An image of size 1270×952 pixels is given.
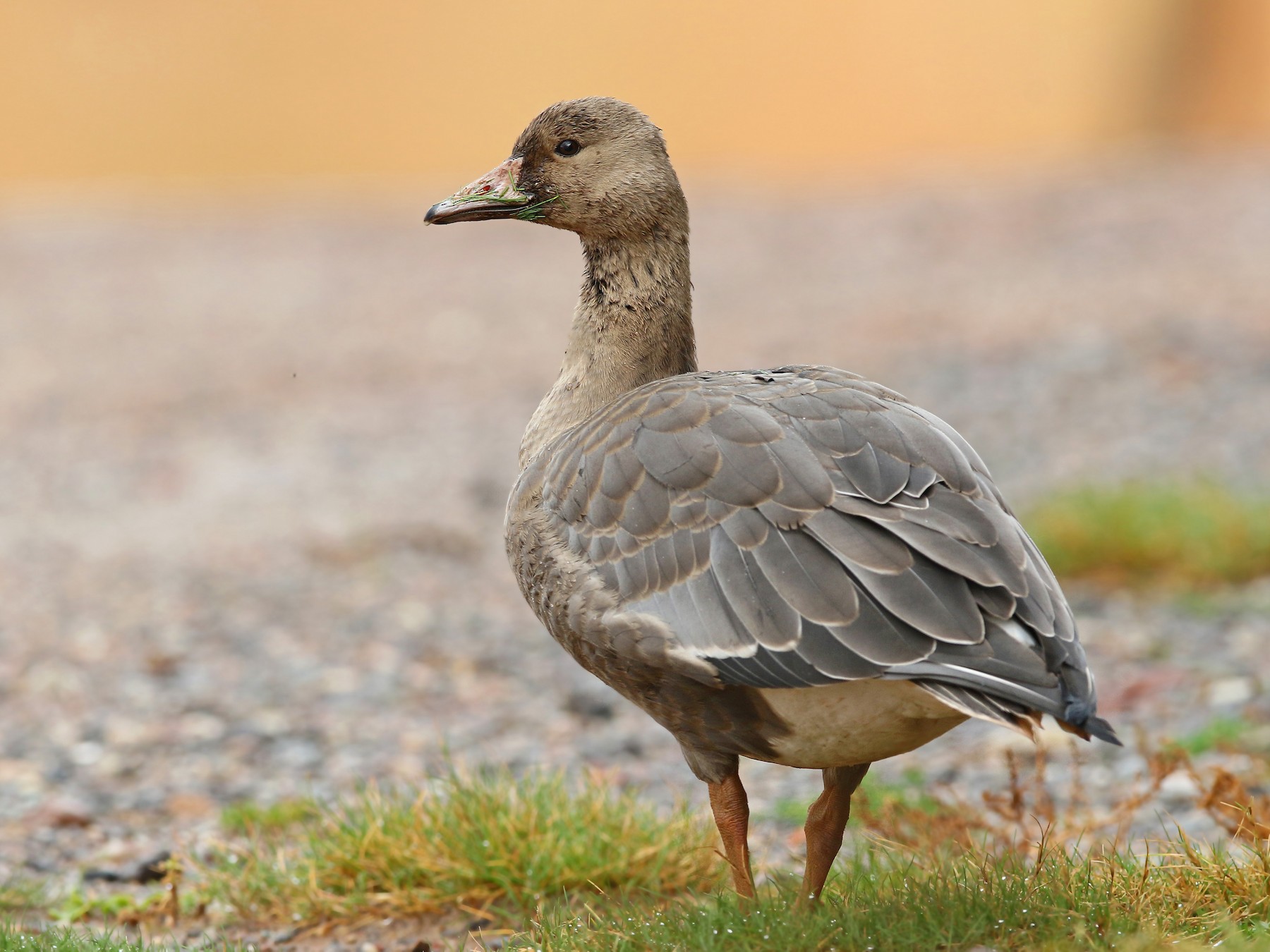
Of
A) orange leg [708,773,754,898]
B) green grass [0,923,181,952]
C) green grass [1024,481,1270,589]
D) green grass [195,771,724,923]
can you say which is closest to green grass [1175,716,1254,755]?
green grass [1024,481,1270,589]

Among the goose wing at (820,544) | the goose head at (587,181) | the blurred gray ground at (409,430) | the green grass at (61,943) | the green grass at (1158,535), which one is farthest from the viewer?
the green grass at (1158,535)

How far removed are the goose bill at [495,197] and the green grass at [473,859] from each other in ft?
6.71

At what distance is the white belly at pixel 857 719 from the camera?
12.5ft

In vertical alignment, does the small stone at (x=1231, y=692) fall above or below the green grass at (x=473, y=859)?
below

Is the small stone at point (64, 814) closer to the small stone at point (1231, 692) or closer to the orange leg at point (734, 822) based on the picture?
the orange leg at point (734, 822)

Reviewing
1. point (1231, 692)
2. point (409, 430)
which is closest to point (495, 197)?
point (1231, 692)

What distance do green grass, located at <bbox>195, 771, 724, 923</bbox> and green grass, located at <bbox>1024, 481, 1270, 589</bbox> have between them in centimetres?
452

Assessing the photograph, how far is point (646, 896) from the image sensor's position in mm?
5117

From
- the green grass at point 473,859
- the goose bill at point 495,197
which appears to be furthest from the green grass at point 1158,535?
the goose bill at point 495,197

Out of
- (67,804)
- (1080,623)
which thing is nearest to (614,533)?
(67,804)

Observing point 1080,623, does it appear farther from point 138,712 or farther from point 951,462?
point 138,712

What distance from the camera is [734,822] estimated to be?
4426mm

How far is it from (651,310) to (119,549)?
695cm

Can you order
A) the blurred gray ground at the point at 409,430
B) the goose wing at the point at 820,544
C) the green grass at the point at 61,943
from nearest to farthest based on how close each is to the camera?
the goose wing at the point at 820,544 → the green grass at the point at 61,943 → the blurred gray ground at the point at 409,430
